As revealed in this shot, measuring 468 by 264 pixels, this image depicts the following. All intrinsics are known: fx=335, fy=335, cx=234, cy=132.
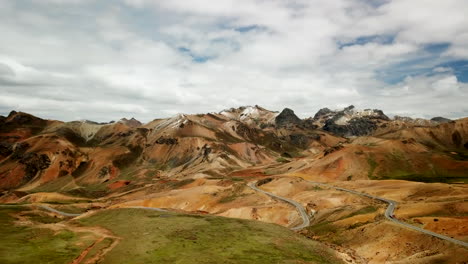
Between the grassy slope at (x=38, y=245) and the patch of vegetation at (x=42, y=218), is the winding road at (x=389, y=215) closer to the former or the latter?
the grassy slope at (x=38, y=245)

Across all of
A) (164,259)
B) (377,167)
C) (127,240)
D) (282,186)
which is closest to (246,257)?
(164,259)

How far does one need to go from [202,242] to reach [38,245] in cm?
2645

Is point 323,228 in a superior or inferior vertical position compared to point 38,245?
inferior

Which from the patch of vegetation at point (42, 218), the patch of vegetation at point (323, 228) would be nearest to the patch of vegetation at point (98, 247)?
the patch of vegetation at point (323, 228)

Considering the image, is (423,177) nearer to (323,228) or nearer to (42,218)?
(323,228)

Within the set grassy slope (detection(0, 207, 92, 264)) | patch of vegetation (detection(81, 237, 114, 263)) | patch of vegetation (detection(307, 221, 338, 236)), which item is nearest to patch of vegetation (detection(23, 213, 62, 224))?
grassy slope (detection(0, 207, 92, 264))

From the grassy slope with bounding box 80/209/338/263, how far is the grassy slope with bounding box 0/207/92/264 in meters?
6.60

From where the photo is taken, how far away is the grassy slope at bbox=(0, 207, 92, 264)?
47.3 m

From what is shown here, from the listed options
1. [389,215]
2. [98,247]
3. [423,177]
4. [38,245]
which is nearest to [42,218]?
[38,245]

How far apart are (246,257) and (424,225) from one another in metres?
36.6

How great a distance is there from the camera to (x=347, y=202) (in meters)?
107

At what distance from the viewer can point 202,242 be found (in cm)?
5856

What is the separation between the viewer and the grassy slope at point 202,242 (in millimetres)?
49938

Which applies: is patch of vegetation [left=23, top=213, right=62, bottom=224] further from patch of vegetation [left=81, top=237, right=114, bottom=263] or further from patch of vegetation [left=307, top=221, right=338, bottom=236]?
patch of vegetation [left=307, top=221, right=338, bottom=236]
